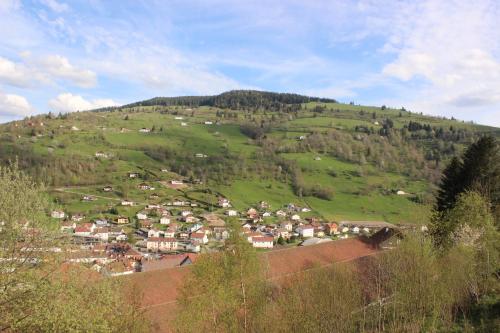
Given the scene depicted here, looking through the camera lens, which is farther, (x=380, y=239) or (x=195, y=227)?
(x=195, y=227)

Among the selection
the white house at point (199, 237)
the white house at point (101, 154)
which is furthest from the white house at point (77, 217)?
the white house at point (101, 154)

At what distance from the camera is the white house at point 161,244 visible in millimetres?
81188

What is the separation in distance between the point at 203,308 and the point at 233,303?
54.5 inches

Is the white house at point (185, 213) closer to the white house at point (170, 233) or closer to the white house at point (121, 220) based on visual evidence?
the white house at point (170, 233)

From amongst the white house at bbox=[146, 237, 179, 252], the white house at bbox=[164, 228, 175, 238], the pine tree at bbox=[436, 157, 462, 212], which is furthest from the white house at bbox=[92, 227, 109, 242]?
the pine tree at bbox=[436, 157, 462, 212]

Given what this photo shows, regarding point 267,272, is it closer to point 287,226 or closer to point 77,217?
point 287,226

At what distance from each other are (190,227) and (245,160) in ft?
163

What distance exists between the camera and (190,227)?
96.9 meters

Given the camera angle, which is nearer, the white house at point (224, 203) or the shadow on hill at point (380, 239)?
the shadow on hill at point (380, 239)

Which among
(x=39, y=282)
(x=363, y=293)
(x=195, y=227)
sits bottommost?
(x=195, y=227)

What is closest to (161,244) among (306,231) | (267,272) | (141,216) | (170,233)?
(170,233)

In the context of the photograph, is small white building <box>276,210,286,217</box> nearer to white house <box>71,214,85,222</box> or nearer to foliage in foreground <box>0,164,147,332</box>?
white house <box>71,214,85,222</box>

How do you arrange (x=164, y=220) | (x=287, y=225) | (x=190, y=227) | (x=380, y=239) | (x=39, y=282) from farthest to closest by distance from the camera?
(x=164, y=220) < (x=287, y=225) < (x=190, y=227) < (x=380, y=239) < (x=39, y=282)

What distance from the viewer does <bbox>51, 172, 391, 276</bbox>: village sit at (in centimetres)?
7856
